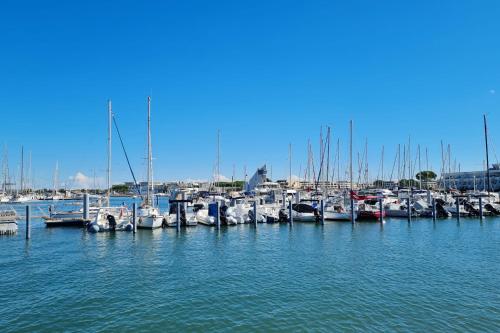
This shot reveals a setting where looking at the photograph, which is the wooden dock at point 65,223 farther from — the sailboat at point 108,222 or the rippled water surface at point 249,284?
the rippled water surface at point 249,284

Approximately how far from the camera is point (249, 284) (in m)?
20.7

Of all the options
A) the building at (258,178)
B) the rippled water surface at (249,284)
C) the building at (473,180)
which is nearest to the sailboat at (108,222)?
the rippled water surface at (249,284)

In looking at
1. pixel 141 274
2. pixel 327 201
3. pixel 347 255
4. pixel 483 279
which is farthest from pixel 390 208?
pixel 141 274

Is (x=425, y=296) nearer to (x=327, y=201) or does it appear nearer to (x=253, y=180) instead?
(x=327, y=201)

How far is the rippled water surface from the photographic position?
1530cm

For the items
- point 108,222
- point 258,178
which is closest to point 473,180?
point 258,178

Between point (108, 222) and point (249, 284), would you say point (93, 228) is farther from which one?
point (249, 284)

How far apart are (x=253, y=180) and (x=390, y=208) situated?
124 ft

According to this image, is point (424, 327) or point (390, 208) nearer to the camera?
point (424, 327)

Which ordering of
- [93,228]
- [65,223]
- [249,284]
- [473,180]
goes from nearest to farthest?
[249,284]
[93,228]
[65,223]
[473,180]

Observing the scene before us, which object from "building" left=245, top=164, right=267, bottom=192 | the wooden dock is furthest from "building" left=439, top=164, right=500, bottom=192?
the wooden dock

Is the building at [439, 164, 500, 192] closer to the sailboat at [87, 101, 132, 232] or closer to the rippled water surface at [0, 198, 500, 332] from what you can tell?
the rippled water surface at [0, 198, 500, 332]

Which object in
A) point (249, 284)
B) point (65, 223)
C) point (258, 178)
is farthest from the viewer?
point (258, 178)

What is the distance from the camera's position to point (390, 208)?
62656 millimetres
